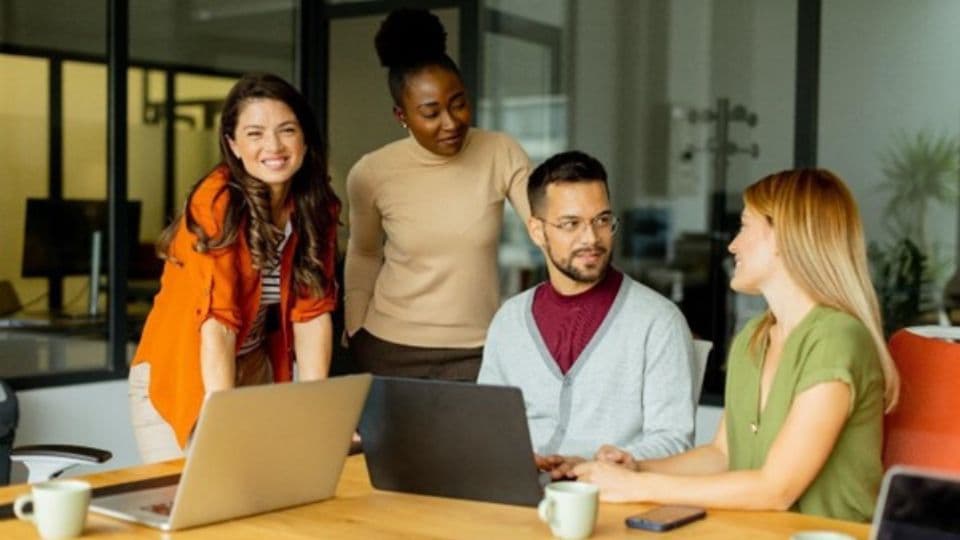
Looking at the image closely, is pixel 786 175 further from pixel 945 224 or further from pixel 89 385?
pixel 89 385

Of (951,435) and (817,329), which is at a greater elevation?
(817,329)

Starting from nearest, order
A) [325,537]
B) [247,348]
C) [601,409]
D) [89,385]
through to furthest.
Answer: [325,537], [601,409], [247,348], [89,385]

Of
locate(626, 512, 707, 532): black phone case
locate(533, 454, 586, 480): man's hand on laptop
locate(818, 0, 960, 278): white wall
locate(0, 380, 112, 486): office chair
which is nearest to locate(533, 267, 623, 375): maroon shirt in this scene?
locate(533, 454, 586, 480): man's hand on laptop

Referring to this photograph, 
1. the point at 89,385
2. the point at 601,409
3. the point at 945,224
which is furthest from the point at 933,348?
the point at 89,385

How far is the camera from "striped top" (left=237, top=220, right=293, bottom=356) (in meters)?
2.65

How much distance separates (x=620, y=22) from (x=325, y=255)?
2.79 metres

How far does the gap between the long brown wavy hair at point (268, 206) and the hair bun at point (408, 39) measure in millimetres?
604

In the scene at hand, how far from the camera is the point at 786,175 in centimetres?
216

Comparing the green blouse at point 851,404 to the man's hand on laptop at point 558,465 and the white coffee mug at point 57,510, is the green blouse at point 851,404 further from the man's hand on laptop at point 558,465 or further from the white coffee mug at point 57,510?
the white coffee mug at point 57,510

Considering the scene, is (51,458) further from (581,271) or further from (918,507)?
(918,507)

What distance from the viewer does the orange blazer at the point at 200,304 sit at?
254 centimetres

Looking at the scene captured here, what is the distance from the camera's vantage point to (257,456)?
6.28ft

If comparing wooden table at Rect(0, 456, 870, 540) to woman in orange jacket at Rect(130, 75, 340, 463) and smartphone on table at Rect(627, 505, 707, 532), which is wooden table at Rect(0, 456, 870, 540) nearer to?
smartphone on table at Rect(627, 505, 707, 532)

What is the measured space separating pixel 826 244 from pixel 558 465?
0.58 m
